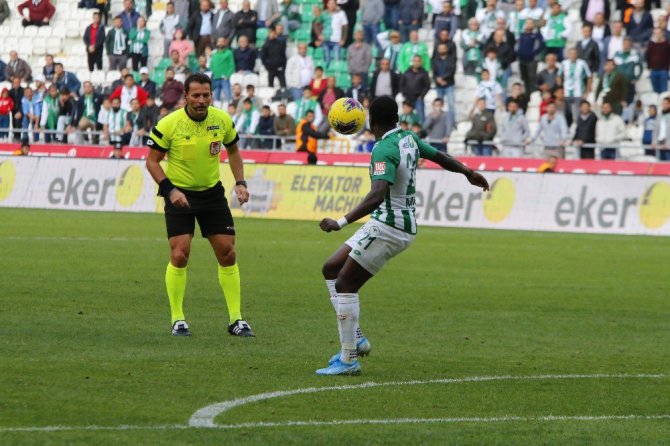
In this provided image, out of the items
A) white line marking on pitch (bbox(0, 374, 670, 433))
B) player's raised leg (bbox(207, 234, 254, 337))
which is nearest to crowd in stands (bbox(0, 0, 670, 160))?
player's raised leg (bbox(207, 234, 254, 337))

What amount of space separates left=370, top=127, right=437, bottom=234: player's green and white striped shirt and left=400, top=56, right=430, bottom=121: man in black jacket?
21.9 metres

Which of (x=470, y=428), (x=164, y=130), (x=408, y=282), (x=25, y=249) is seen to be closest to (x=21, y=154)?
(x=25, y=249)

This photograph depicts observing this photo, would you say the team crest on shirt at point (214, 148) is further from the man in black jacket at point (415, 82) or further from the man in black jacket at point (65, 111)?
the man in black jacket at point (65, 111)

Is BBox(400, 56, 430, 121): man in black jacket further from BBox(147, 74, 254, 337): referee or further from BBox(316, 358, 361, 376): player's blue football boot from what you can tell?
BBox(316, 358, 361, 376): player's blue football boot

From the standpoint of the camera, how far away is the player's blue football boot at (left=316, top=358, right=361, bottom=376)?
9.70 metres

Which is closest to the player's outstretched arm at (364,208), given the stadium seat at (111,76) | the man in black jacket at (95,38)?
the stadium seat at (111,76)

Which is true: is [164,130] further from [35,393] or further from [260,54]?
[260,54]

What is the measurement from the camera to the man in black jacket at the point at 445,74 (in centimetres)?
3209

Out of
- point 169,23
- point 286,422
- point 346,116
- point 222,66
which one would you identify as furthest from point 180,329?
point 169,23

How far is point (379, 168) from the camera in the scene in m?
9.48

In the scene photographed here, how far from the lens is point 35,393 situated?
8.52 metres

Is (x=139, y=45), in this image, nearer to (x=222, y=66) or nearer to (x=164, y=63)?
(x=164, y=63)

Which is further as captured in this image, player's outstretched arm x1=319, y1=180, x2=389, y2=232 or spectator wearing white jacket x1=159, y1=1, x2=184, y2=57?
spectator wearing white jacket x1=159, y1=1, x2=184, y2=57

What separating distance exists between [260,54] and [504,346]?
82.9ft
